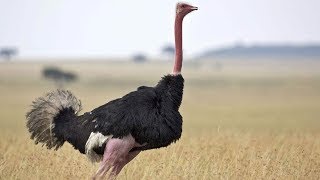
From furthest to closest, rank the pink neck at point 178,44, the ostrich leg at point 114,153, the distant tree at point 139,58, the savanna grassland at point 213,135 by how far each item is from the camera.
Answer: the distant tree at point 139,58 → the savanna grassland at point 213,135 → the pink neck at point 178,44 → the ostrich leg at point 114,153

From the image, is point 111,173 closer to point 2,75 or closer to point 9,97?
point 9,97

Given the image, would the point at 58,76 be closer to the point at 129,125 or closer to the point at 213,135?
the point at 213,135

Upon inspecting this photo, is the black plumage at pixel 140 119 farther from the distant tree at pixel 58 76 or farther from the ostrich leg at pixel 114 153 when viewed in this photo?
the distant tree at pixel 58 76

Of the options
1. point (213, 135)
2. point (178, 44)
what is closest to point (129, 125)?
point (178, 44)

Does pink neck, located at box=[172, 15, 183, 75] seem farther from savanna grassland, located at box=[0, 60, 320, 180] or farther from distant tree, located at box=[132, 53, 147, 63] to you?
distant tree, located at box=[132, 53, 147, 63]

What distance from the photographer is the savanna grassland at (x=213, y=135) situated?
930cm

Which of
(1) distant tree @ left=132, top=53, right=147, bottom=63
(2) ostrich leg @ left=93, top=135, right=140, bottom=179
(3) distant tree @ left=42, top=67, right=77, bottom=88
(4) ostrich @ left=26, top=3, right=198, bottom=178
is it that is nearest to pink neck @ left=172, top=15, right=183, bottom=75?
(4) ostrich @ left=26, top=3, right=198, bottom=178

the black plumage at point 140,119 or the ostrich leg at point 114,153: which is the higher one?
the black plumage at point 140,119

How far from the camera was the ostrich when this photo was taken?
832 cm

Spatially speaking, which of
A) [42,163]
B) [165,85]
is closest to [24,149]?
[42,163]

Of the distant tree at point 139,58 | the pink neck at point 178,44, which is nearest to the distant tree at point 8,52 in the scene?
the distant tree at point 139,58

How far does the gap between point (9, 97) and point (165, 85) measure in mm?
47277

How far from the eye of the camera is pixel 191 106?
1855 inches

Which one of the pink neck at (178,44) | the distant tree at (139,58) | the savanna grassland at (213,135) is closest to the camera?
the pink neck at (178,44)
